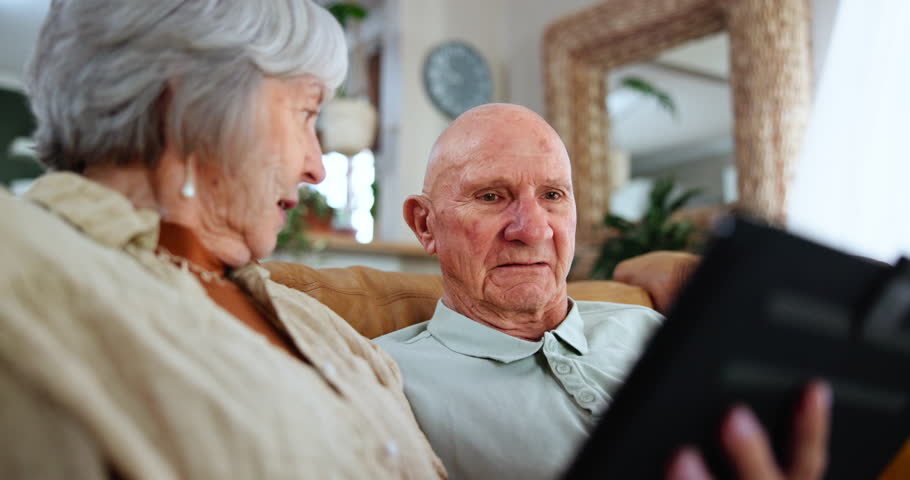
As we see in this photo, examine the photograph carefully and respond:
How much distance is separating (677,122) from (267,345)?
9.89 feet

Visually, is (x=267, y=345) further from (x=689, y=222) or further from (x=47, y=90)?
(x=689, y=222)

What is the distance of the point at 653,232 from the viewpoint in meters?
3.01

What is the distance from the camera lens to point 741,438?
54 centimetres

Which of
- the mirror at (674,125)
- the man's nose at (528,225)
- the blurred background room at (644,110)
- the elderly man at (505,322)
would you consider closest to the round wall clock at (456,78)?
the blurred background room at (644,110)

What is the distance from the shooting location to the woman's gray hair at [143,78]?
69cm

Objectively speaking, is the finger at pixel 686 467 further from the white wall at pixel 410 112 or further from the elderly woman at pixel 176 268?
the white wall at pixel 410 112

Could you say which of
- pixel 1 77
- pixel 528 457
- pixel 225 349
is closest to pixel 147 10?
pixel 225 349

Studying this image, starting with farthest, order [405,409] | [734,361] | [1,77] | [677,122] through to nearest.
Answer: [1,77], [677,122], [405,409], [734,361]

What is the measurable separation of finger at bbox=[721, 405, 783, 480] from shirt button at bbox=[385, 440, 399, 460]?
358 mm

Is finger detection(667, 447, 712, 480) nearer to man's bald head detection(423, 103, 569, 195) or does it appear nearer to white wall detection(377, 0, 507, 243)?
man's bald head detection(423, 103, 569, 195)

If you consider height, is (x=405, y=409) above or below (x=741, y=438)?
below

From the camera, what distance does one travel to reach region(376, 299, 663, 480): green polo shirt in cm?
108

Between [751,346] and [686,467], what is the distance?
0.35 feet

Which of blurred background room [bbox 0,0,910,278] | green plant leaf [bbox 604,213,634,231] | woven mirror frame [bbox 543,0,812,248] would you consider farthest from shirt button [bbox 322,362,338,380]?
green plant leaf [bbox 604,213,634,231]
